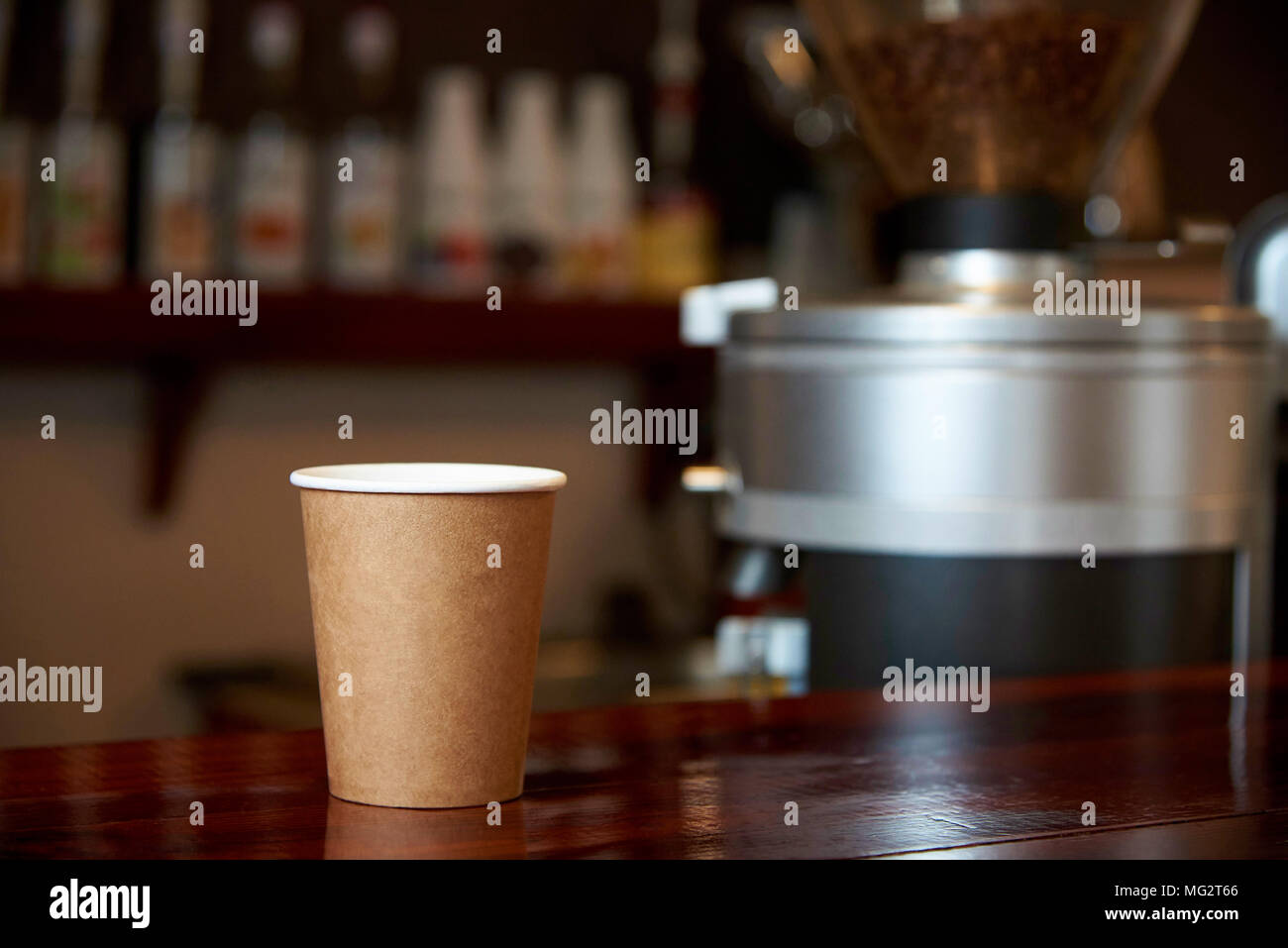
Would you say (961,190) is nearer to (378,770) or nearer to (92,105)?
(378,770)

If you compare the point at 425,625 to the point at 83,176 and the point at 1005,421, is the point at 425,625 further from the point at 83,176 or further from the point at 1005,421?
the point at 83,176

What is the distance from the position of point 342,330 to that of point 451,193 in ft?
0.80

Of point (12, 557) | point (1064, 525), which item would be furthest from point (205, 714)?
point (1064, 525)

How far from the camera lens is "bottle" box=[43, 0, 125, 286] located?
177cm

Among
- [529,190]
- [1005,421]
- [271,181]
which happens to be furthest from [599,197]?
[1005,421]

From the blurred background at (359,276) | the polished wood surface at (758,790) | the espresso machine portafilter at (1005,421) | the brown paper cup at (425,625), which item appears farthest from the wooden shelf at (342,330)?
the brown paper cup at (425,625)

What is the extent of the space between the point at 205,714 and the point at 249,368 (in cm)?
44

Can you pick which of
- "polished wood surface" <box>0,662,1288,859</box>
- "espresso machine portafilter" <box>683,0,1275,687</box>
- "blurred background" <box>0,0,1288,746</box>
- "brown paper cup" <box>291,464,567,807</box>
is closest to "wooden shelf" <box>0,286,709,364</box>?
"blurred background" <box>0,0,1288,746</box>

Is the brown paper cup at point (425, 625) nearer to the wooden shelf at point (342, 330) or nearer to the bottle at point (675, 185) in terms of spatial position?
the wooden shelf at point (342, 330)

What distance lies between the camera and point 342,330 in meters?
1.88

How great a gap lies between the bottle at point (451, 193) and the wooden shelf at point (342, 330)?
0.20 feet

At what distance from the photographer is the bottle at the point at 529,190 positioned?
79.8 inches

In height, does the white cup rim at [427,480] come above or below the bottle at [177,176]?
below

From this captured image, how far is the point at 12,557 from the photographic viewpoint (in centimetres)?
194
